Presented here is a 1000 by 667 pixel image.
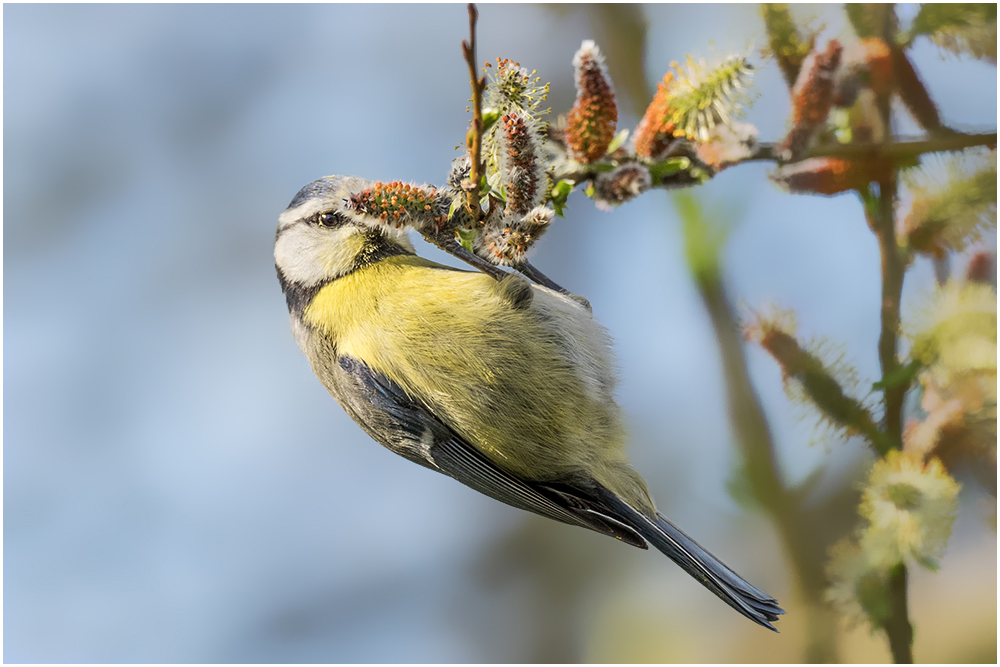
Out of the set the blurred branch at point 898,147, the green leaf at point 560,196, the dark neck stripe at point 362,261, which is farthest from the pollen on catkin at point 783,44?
the dark neck stripe at point 362,261

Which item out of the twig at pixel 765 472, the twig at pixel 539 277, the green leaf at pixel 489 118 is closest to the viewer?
the green leaf at pixel 489 118

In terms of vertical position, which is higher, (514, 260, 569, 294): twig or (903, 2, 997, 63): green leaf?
(903, 2, 997, 63): green leaf

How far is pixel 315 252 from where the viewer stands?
7.14 feet

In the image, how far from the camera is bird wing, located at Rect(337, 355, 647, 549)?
6.79 ft

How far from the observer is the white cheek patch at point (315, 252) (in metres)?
2.14

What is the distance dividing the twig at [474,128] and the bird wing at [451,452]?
2.16 feet

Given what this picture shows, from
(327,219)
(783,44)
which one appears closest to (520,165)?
(327,219)

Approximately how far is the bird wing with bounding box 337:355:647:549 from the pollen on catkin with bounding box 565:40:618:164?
2.96 feet

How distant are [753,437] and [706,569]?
Answer: 72 centimetres

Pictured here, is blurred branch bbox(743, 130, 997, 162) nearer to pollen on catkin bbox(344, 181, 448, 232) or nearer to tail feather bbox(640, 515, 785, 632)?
pollen on catkin bbox(344, 181, 448, 232)

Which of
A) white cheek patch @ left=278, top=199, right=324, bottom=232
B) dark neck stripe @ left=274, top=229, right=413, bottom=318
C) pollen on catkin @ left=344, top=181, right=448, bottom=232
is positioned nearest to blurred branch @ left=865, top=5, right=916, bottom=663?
pollen on catkin @ left=344, top=181, right=448, bottom=232

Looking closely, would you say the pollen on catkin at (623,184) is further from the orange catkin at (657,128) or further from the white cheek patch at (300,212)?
the white cheek patch at (300,212)

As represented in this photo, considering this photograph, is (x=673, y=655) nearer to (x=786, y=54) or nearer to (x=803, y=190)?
(x=803, y=190)

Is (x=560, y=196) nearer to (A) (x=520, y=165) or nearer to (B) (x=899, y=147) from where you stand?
(A) (x=520, y=165)
